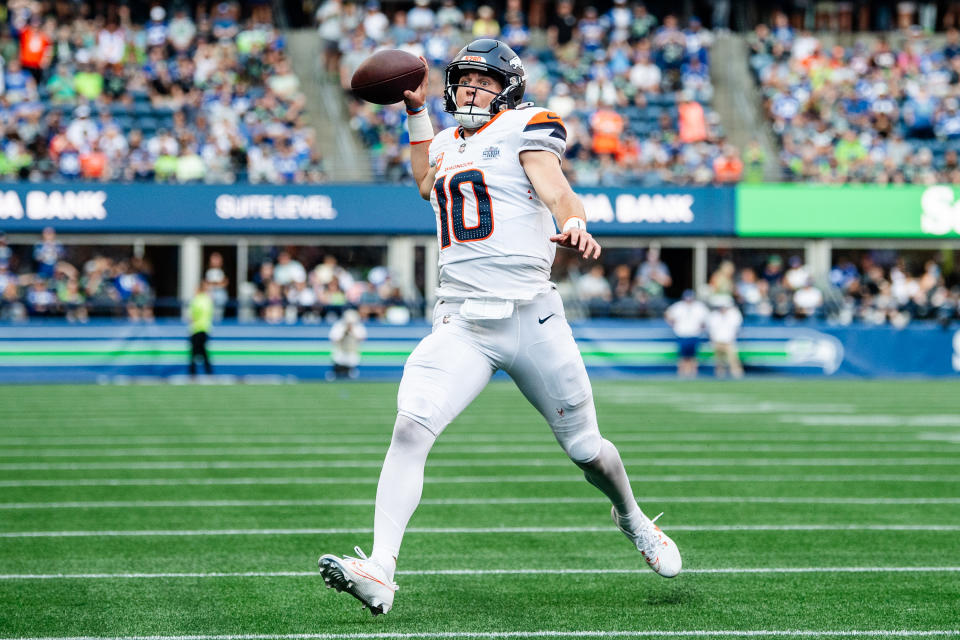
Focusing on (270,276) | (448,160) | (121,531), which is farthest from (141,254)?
(448,160)

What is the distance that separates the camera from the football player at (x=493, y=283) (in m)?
4.26

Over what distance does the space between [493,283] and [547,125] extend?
1.86 feet

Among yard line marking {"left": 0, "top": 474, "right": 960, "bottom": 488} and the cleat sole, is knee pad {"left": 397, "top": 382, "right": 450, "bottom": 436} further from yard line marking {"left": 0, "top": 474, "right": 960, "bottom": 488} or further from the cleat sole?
yard line marking {"left": 0, "top": 474, "right": 960, "bottom": 488}

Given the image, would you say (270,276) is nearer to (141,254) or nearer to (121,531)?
(141,254)

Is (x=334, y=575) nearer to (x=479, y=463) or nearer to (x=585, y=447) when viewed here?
(x=585, y=447)

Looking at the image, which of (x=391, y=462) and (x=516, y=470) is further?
(x=516, y=470)

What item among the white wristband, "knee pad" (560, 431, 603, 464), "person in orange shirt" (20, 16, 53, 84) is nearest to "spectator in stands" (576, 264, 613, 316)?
"person in orange shirt" (20, 16, 53, 84)

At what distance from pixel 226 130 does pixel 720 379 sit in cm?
937

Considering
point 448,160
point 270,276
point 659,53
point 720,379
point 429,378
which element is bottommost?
point 720,379

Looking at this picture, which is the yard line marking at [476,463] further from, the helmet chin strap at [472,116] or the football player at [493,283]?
the helmet chin strap at [472,116]

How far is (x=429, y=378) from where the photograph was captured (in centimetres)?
432

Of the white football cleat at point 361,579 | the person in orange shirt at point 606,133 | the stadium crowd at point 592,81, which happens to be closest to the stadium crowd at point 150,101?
the stadium crowd at point 592,81

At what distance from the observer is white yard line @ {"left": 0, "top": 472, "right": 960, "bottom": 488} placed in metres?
7.95

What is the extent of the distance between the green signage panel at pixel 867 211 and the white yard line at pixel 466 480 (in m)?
14.5
